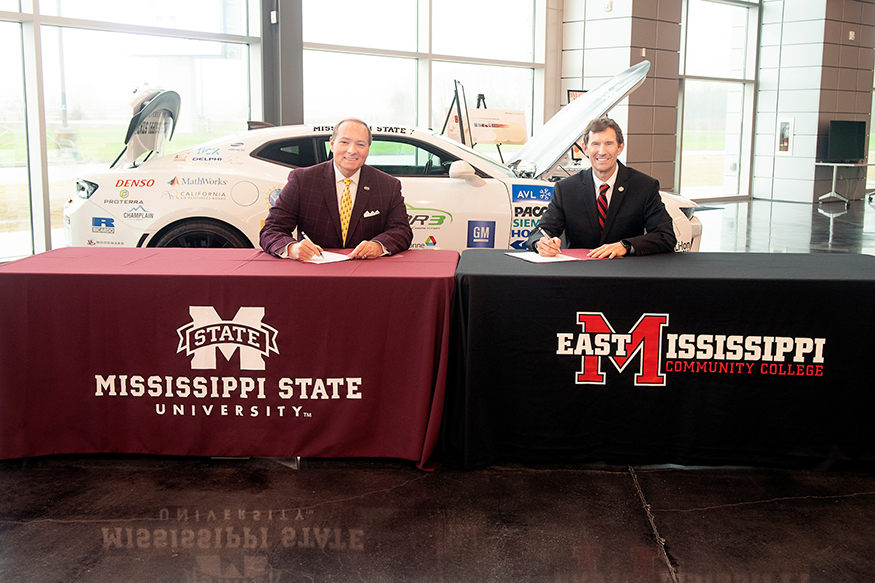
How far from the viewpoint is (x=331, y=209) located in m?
3.66

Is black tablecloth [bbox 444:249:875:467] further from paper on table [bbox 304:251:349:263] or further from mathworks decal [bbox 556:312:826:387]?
paper on table [bbox 304:251:349:263]

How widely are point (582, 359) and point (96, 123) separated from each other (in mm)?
7578

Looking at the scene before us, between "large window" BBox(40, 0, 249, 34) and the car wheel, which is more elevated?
"large window" BBox(40, 0, 249, 34)

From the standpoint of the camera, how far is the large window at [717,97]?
14836 millimetres

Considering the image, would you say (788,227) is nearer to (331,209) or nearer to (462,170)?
(462,170)

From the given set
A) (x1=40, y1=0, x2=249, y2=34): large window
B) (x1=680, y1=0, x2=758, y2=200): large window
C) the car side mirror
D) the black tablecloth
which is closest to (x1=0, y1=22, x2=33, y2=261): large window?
(x1=40, y1=0, x2=249, y2=34): large window

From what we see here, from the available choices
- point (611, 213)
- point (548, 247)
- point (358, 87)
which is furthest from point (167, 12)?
point (548, 247)

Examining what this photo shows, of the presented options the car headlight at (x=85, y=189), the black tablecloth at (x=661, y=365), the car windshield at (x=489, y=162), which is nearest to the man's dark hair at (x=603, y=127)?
the black tablecloth at (x=661, y=365)

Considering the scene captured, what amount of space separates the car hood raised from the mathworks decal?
2.18 metres

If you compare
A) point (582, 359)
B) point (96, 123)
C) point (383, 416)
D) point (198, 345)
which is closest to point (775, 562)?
point (582, 359)

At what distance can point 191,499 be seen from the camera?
2.73m

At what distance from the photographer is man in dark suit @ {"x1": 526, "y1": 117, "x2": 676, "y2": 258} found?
3.55 m

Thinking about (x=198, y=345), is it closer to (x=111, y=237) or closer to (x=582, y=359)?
(x=582, y=359)

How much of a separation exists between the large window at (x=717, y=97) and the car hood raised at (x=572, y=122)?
33.0 ft
